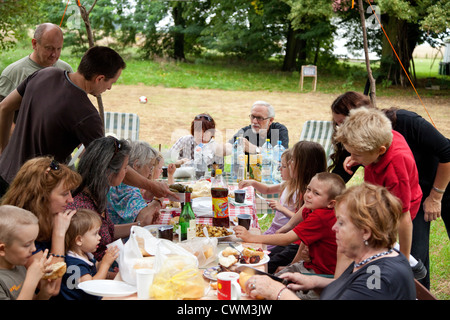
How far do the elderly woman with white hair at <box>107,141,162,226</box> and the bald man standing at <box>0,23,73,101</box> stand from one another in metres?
1.46

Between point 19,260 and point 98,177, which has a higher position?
point 98,177

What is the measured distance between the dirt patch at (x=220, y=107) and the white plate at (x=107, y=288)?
7117 mm

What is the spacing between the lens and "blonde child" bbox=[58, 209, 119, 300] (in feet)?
6.75

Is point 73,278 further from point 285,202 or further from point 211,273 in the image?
point 285,202

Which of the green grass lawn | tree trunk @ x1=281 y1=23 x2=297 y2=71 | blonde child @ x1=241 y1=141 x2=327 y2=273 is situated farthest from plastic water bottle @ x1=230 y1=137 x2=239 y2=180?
tree trunk @ x1=281 y1=23 x2=297 y2=71

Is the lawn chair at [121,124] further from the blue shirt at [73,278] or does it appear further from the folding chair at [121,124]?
the blue shirt at [73,278]

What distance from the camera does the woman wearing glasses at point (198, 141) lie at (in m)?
4.72

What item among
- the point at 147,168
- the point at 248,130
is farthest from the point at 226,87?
the point at 147,168

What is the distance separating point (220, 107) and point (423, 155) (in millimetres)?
10645

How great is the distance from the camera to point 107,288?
6.39 ft

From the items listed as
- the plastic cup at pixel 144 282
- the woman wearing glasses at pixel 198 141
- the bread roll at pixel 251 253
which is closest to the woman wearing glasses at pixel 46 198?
the plastic cup at pixel 144 282

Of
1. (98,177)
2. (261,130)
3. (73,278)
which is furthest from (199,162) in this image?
(73,278)

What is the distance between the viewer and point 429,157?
114 inches
